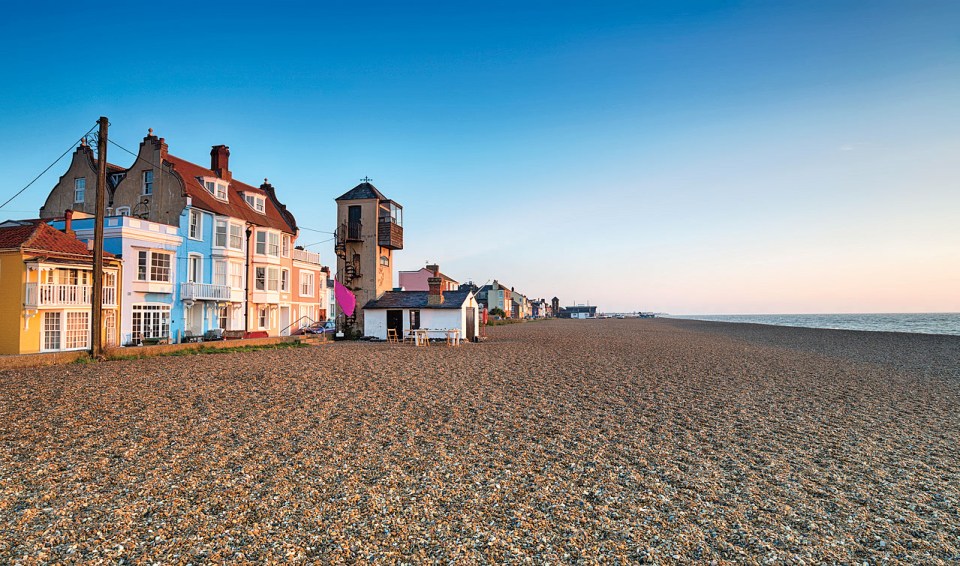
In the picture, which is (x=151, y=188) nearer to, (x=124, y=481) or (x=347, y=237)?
(x=347, y=237)

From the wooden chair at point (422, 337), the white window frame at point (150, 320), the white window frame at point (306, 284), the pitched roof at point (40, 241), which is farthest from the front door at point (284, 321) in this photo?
the pitched roof at point (40, 241)

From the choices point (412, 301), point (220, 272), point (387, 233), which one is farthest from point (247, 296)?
point (412, 301)

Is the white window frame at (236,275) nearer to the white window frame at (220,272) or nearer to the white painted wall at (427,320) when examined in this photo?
the white window frame at (220,272)

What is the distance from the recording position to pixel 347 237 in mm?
37938

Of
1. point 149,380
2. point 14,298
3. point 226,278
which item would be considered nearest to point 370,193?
point 226,278

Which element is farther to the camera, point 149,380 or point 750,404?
point 149,380

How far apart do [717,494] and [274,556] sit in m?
5.86

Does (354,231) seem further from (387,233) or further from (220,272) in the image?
(220,272)

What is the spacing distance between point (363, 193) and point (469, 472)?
108ft

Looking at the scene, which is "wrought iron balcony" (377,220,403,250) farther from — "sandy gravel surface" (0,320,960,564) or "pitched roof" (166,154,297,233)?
"sandy gravel surface" (0,320,960,564)

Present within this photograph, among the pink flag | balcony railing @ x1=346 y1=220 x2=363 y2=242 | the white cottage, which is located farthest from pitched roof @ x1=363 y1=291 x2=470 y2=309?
balcony railing @ x1=346 y1=220 x2=363 y2=242

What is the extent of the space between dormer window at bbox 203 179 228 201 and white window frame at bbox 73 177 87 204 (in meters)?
6.97

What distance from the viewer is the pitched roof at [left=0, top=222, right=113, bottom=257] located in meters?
22.5

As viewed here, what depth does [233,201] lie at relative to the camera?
3588 centimetres
